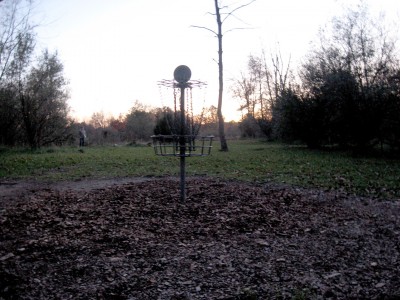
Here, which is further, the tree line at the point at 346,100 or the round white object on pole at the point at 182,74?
the tree line at the point at 346,100

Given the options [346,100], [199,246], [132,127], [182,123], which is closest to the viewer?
[199,246]

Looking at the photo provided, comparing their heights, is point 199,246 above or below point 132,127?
below

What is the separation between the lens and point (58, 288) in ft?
10.5

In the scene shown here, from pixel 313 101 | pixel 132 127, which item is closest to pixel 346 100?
pixel 313 101

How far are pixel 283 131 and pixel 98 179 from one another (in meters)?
15.7

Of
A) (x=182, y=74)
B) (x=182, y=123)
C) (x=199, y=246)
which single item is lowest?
(x=199, y=246)

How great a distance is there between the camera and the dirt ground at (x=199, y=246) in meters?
3.18

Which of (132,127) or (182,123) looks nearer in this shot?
(182,123)

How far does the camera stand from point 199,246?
4.21 m

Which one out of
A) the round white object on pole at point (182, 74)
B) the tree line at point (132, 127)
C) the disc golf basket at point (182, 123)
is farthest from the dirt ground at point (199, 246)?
the tree line at point (132, 127)

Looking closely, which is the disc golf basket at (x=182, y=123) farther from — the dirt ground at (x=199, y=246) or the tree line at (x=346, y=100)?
the tree line at (x=346, y=100)

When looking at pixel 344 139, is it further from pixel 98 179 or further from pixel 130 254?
pixel 130 254

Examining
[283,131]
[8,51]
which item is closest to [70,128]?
[8,51]

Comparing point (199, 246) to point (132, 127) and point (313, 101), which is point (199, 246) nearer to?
point (313, 101)
